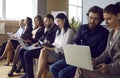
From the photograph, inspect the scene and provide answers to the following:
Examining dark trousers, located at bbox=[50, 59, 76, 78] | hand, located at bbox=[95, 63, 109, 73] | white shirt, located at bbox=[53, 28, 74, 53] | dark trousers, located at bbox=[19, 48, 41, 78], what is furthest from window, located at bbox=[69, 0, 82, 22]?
hand, located at bbox=[95, 63, 109, 73]

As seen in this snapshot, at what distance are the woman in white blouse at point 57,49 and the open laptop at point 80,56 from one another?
36.8 inches

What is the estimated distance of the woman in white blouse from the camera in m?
3.04

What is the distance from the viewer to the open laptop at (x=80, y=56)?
1.85 m

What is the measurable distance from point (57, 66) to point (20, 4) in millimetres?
4022

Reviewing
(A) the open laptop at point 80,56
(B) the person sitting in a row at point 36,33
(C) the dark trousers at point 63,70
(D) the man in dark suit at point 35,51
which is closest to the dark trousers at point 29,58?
(D) the man in dark suit at point 35,51

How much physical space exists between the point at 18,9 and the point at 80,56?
477 centimetres

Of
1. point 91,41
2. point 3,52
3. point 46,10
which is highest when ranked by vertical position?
point 46,10

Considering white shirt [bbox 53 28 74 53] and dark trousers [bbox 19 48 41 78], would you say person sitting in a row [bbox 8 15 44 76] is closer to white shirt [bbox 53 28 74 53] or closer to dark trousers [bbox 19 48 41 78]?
dark trousers [bbox 19 48 41 78]

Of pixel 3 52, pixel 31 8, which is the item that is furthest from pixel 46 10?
pixel 3 52

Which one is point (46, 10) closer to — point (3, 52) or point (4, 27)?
point (4, 27)

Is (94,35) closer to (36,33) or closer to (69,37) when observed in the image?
(69,37)

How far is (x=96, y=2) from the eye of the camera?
3424 mm

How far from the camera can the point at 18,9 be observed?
21.1ft

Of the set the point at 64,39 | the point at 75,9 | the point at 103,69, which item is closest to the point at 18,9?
the point at 75,9
